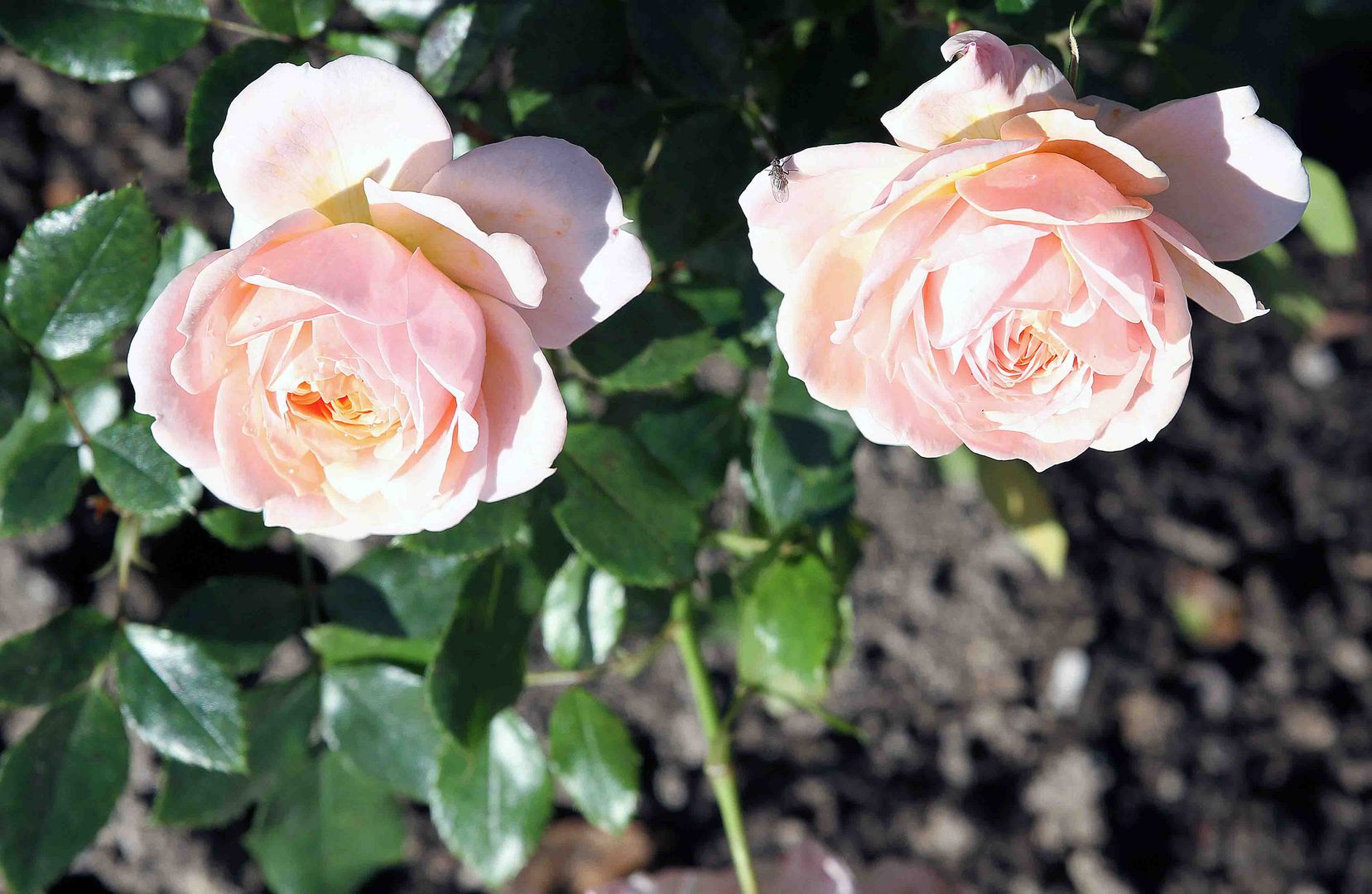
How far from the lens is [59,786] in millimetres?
942

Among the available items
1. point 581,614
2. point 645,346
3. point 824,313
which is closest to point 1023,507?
point 581,614

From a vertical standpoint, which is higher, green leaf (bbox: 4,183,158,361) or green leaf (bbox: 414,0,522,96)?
green leaf (bbox: 414,0,522,96)

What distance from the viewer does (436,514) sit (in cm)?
67

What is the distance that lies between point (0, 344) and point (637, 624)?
64 centimetres

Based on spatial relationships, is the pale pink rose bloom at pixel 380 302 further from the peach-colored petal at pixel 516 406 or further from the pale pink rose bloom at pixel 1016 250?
the pale pink rose bloom at pixel 1016 250

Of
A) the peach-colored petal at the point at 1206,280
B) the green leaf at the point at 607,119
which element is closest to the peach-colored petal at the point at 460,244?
the green leaf at the point at 607,119

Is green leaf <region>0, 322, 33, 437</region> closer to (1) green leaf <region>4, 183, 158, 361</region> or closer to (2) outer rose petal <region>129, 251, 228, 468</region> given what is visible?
(1) green leaf <region>4, 183, 158, 361</region>

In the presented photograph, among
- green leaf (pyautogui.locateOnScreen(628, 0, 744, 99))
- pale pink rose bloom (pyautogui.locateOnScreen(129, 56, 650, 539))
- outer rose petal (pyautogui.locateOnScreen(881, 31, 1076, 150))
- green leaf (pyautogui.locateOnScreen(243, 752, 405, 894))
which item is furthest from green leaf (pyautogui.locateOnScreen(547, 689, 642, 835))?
outer rose petal (pyautogui.locateOnScreen(881, 31, 1076, 150))

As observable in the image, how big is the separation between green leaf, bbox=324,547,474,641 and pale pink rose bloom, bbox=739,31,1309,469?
497 millimetres

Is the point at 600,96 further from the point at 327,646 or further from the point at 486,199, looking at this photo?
the point at 327,646

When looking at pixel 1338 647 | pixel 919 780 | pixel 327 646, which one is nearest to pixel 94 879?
pixel 327 646

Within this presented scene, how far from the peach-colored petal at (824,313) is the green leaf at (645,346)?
201mm

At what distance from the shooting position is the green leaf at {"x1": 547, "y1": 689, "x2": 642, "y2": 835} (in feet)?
3.76

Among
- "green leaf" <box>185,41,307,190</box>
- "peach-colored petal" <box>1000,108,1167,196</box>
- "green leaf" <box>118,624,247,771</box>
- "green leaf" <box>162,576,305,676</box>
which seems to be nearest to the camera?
"peach-colored petal" <box>1000,108,1167,196</box>
